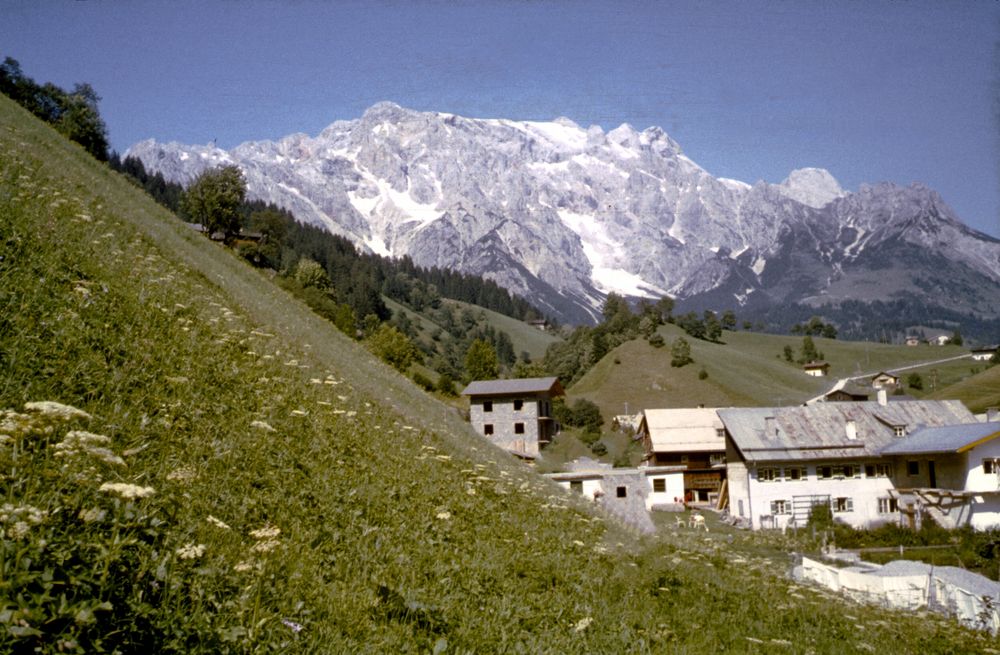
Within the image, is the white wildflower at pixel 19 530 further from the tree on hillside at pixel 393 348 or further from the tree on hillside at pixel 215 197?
the tree on hillside at pixel 393 348

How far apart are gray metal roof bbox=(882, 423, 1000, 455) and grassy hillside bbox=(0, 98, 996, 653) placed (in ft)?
173

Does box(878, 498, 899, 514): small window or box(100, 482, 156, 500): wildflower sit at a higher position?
box(100, 482, 156, 500): wildflower

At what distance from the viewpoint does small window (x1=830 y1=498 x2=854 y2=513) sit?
6438 centimetres

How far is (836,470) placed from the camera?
6531 centimetres

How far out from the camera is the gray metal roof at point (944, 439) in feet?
191

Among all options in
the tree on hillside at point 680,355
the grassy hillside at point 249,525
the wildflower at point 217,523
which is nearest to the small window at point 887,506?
the grassy hillside at point 249,525

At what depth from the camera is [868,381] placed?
176 metres

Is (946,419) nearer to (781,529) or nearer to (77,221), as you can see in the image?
(781,529)

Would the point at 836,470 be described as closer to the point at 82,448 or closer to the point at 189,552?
the point at 189,552

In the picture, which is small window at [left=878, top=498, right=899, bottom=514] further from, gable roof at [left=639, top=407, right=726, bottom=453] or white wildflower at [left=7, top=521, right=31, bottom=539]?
white wildflower at [left=7, top=521, right=31, bottom=539]

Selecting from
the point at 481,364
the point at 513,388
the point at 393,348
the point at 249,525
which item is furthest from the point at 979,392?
the point at 249,525

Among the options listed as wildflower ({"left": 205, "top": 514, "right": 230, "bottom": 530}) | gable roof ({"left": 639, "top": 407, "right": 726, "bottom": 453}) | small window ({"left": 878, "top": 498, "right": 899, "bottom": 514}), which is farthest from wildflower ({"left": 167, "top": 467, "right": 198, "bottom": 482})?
gable roof ({"left": 639, "top": 407, "right": 726, "bottom": 453})

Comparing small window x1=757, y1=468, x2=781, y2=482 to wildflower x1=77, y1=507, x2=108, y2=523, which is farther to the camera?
small window x1=757, y1=468, x2=781, y2=482

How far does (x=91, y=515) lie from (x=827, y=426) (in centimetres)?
7416
